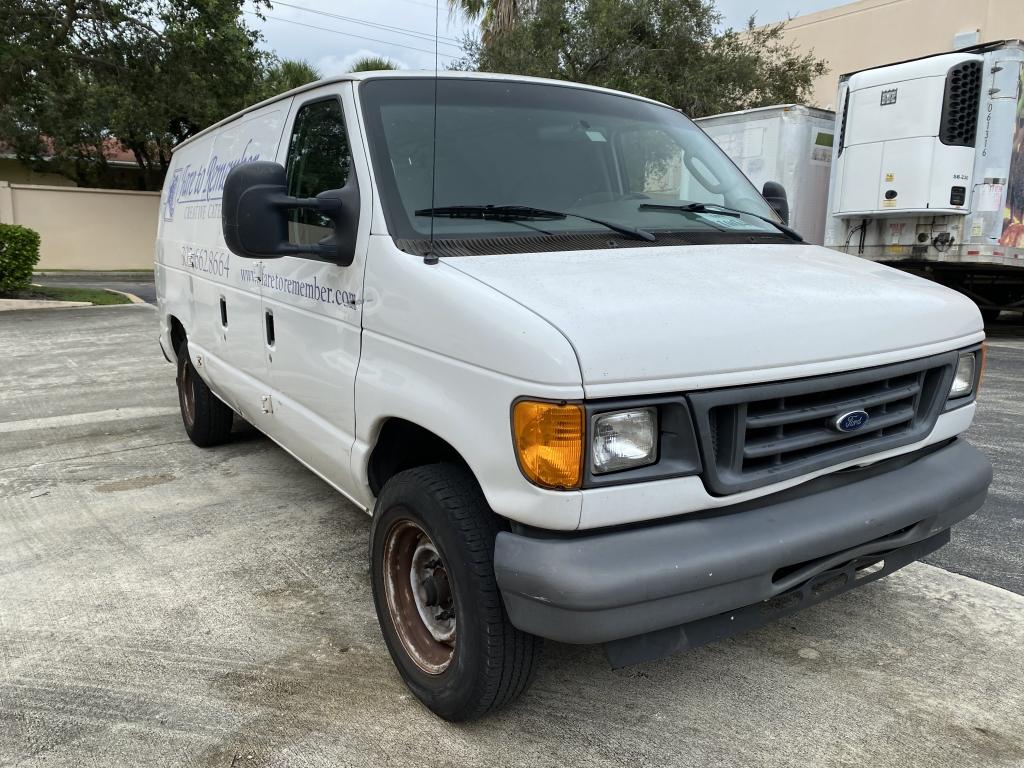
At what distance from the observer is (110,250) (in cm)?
2428

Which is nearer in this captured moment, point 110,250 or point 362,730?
point 362,730

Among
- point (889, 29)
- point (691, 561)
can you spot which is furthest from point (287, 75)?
point (691, 561)

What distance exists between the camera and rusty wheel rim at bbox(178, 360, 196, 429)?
5.64 m

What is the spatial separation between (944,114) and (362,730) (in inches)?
412

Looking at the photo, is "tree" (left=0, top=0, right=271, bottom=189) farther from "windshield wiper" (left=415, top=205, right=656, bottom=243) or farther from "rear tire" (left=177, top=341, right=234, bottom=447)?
"windshield wiper" (left=415, top=205, right=656, bottom=243)

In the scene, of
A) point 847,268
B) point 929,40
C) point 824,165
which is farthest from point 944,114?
point 929,40

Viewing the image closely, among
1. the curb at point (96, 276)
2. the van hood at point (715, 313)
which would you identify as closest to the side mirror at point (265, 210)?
the van hood at point (715, 313)

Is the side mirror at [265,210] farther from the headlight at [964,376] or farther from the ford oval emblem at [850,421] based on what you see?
the headlight at [964,376]

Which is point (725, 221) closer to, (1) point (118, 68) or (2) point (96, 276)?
(1) point (118, 68)

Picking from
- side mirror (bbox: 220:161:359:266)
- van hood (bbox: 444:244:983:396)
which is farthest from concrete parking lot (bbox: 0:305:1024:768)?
side mirror (bbox: 220:161:359:266)

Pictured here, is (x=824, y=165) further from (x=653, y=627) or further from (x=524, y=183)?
(x=653, y=627)

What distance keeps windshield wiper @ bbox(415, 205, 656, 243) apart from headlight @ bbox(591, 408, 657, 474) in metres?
1.00

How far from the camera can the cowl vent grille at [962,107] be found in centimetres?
1005

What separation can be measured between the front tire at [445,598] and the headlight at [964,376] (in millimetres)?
1780
